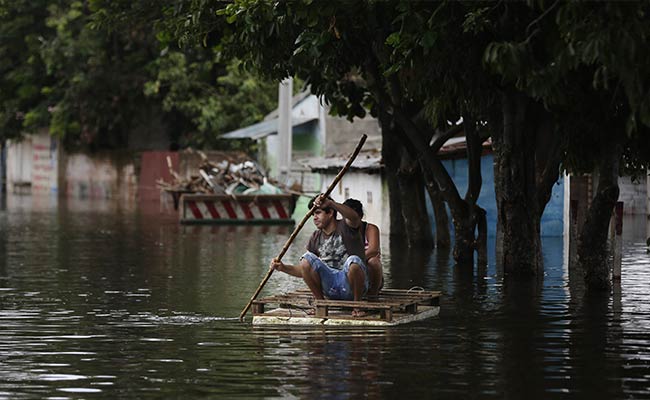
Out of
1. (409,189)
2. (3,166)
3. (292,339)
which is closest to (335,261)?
(292,339)

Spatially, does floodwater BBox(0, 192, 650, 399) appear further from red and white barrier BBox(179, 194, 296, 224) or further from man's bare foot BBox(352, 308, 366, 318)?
red and white barrier BBox(179, 194, 296, 224)

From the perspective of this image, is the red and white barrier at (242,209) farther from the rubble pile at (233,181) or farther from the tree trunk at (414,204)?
the tree trunk at (414,204)

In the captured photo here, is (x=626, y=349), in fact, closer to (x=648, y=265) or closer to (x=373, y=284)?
(x=373, y=284)

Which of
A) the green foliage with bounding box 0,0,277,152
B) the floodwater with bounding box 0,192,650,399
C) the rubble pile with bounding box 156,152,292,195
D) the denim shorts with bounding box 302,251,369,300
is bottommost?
the floodwater with bounding box 0,192,650,399

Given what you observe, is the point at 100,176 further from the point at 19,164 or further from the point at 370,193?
the point at 370,193

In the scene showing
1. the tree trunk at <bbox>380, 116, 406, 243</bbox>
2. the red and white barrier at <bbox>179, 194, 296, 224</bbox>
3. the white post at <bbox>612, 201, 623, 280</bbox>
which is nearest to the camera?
the white post at <bbox>612, 201, 623, 280</bbox>

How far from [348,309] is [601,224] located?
4.34 metres

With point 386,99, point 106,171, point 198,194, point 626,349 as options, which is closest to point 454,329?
point 626,349

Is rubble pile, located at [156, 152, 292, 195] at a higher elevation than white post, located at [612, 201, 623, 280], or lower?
higher

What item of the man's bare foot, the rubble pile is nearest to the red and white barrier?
the rubble pile

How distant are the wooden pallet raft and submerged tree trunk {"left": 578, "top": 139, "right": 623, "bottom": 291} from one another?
117 inches

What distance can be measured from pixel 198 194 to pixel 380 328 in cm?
2352

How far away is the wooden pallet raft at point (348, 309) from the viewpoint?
13922 millimetres

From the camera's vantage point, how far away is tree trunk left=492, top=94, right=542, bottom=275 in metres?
18.9
